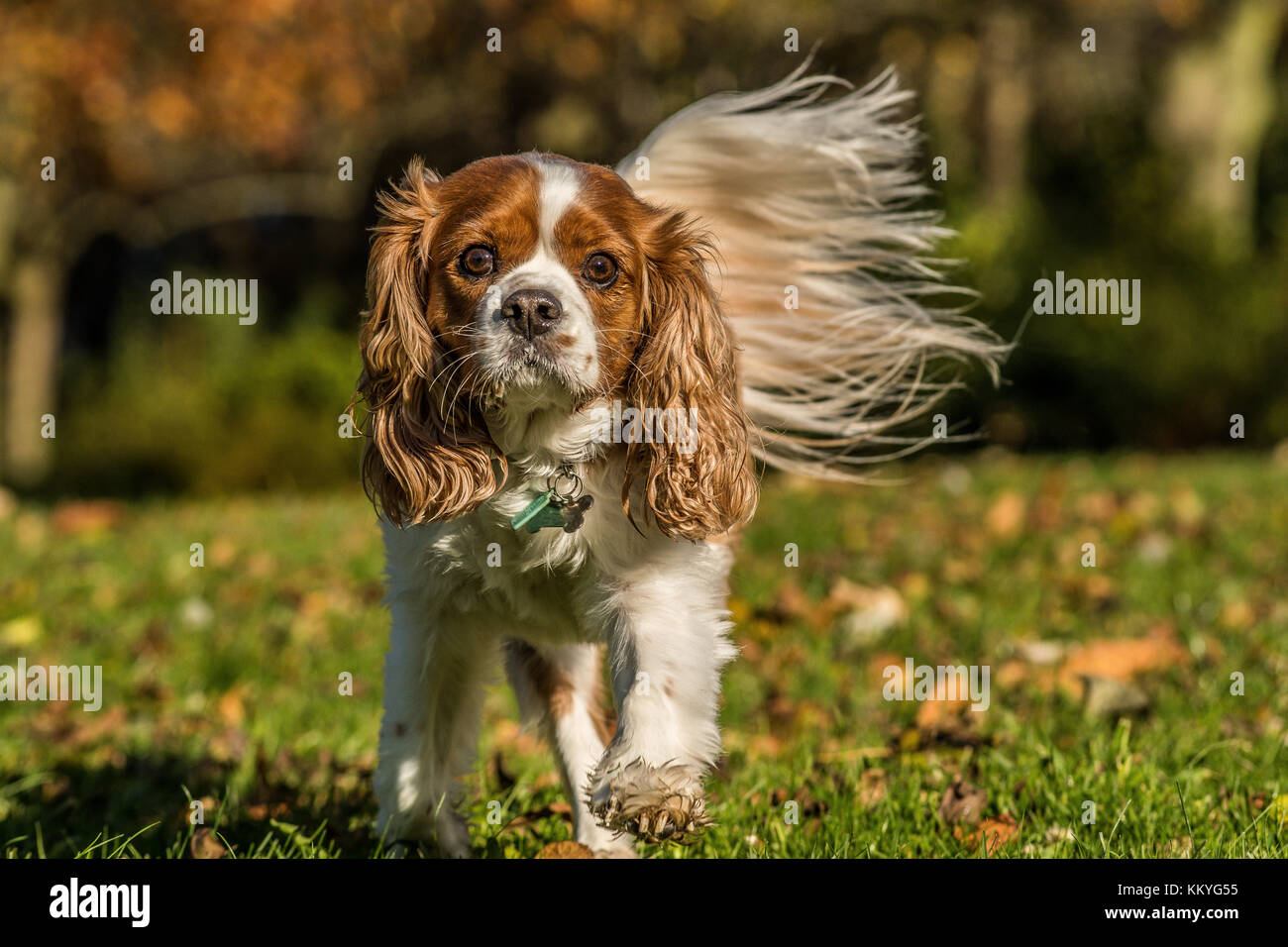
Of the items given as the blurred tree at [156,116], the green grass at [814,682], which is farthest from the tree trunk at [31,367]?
the green grass at [814,682]

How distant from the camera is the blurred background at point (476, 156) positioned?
11.0 m

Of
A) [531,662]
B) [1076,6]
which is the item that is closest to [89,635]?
[531,662]

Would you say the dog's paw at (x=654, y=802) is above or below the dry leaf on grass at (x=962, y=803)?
above

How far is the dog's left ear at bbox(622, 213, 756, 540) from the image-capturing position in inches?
117

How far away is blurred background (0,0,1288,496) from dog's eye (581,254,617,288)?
6731mm

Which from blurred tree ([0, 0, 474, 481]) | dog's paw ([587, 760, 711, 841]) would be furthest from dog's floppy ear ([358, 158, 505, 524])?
blurred tree ([0, 0, 474, 481])

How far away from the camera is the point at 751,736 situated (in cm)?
448

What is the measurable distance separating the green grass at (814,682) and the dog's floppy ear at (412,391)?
2.98 feet

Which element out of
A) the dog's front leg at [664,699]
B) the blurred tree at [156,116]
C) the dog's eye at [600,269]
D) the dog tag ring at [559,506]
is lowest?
the dog's front leg at [664,699]

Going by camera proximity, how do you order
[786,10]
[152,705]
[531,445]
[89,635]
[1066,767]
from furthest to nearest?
[786,10], [89,635], [152,705], [1066,767], [531,445]

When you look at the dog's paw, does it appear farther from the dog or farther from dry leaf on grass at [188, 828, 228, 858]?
dry leaf on grass at [188, 828, 228, 858]

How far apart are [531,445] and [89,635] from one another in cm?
363

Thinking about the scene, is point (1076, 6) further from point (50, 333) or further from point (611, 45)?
point (50, 333)

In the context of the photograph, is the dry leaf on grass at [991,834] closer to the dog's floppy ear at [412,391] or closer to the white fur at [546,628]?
the white fur at [546,628]
